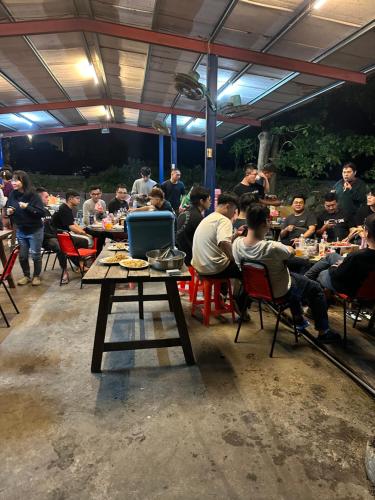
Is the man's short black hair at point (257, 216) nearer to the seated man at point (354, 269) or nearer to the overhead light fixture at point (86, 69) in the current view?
the seated man at point (354, 269)

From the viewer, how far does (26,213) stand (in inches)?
181

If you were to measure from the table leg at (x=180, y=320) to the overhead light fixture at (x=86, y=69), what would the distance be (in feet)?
18.3

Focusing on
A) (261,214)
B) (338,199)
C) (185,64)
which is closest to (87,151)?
(185,64)

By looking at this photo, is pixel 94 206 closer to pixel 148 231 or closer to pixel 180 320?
pixel 148 231

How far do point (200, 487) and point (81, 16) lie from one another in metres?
5.77

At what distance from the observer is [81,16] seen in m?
5.00

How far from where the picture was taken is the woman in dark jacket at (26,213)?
4582mm

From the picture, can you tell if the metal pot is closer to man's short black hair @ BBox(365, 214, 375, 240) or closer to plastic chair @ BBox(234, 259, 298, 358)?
plastic chair @ BBox(234, 259, 298, 358)

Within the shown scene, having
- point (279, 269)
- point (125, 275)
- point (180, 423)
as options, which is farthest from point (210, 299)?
point (180, 423)

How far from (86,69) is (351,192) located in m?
5.51

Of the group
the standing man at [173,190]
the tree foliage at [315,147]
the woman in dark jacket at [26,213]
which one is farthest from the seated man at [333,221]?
the tree foliage at [315,147]

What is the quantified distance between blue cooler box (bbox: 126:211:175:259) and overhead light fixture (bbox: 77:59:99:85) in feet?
16.8

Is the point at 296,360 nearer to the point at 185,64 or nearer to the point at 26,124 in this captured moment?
the point at 185,64

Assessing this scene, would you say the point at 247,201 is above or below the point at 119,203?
above
